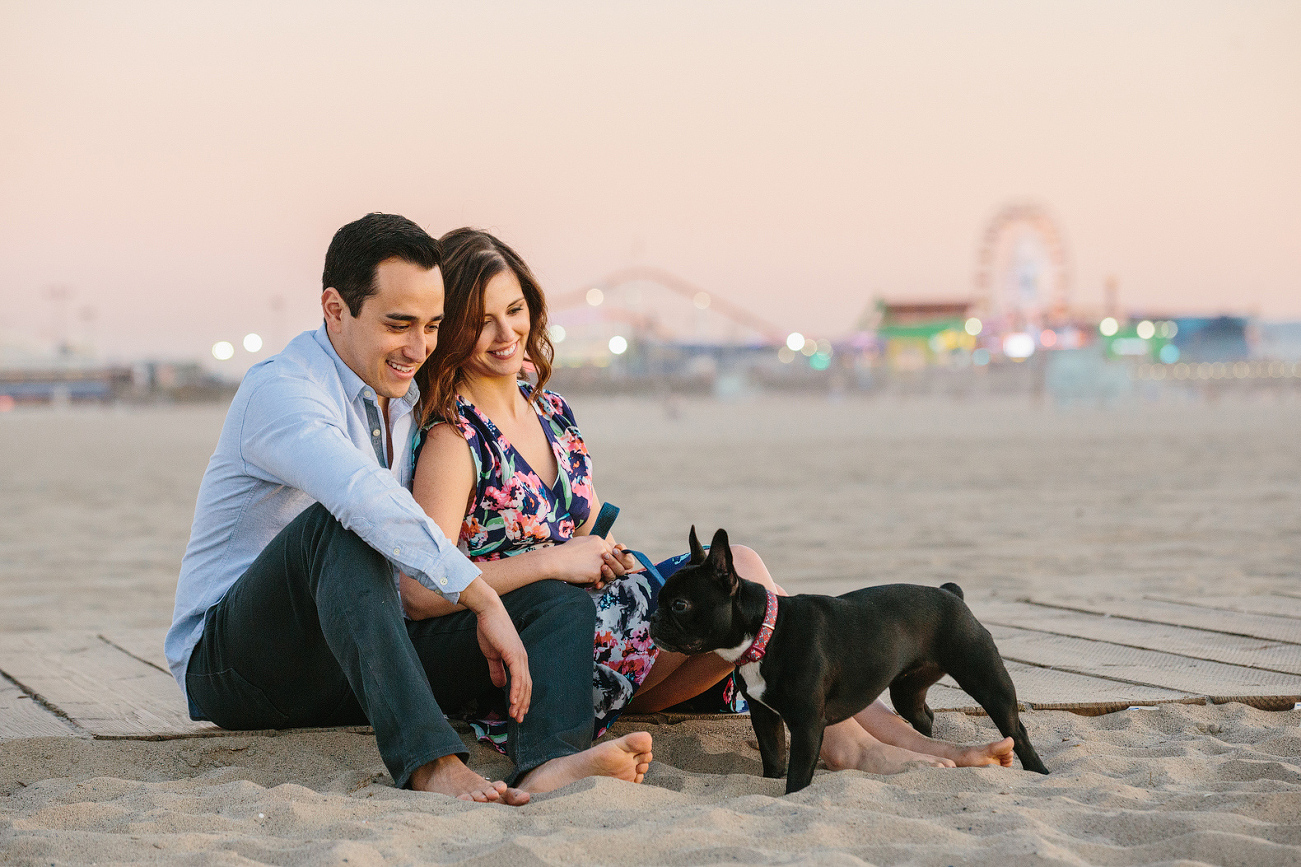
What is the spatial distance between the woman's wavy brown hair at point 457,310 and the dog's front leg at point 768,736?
2.79 feet

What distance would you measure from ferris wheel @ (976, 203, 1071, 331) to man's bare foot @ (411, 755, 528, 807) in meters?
69.1

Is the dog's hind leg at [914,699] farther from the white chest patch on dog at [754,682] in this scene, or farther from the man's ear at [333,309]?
the man's ear at [333,309]

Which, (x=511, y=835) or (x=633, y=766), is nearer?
(x=511, y=835)

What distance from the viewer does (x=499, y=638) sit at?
7.07 ft

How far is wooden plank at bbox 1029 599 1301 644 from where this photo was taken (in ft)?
11.3

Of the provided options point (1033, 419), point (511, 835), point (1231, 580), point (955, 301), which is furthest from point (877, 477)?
point (955, 301)

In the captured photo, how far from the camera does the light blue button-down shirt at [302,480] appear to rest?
2062 millimetres

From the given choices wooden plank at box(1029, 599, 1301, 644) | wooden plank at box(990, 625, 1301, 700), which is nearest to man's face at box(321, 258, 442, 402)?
wooden plank at box(990, 625, 1301, 700)

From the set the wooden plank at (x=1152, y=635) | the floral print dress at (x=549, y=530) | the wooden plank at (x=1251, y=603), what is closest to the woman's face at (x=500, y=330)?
the floral print dress at (x=549, y=530)

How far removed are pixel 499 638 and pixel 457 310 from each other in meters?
0.70

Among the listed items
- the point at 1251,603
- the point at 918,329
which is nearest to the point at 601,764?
the point at 1251,603

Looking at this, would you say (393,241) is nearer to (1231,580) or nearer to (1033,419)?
(1231,580)

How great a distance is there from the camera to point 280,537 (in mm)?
2184

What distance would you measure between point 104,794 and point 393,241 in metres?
1.14
